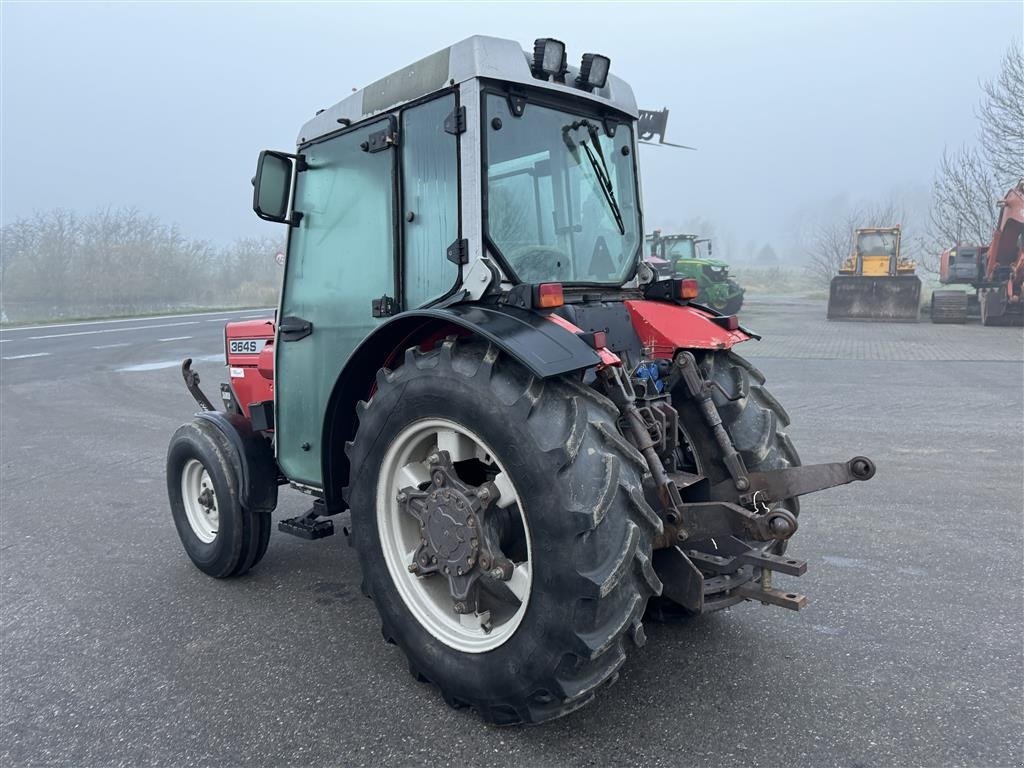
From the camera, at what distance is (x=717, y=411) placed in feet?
10.8

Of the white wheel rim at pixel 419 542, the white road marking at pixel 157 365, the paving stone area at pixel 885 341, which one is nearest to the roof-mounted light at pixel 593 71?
the white wheel rim at pixel 419 542

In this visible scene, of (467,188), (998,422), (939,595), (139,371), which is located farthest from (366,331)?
(139,371)

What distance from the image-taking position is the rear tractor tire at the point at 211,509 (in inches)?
151

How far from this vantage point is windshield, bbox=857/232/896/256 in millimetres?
22203

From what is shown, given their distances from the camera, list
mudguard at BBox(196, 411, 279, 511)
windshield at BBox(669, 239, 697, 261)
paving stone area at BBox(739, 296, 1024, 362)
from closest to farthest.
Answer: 1. mudguard at BBox(196, 411, 279, 511)
2. paving stone area at BBox(739, 296, 1024, 362)
3. windshield at BBox(669, 239, 697, 261)

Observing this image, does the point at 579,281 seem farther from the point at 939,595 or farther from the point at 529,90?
the point at 939,595

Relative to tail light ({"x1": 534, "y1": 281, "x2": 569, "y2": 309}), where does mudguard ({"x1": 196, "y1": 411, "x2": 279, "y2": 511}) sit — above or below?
below

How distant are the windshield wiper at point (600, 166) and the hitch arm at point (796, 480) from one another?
1357 mm

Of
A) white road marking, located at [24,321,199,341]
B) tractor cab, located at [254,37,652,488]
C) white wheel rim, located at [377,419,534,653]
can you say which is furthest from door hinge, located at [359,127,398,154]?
white road marking, located at [24,321,199,341]

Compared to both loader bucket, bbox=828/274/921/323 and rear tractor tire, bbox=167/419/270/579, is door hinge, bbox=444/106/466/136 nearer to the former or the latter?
rear tractor tire, bbox=167/419/270/579

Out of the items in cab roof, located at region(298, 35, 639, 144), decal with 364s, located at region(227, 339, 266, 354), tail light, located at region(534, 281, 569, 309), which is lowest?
decal with 364s, located at region(227, 339, 266, 354)

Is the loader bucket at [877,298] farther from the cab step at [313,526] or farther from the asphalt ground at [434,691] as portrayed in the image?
the cab step at [313,526]

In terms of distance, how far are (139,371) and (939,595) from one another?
40.7 ft

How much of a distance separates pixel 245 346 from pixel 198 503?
962 millimetres
